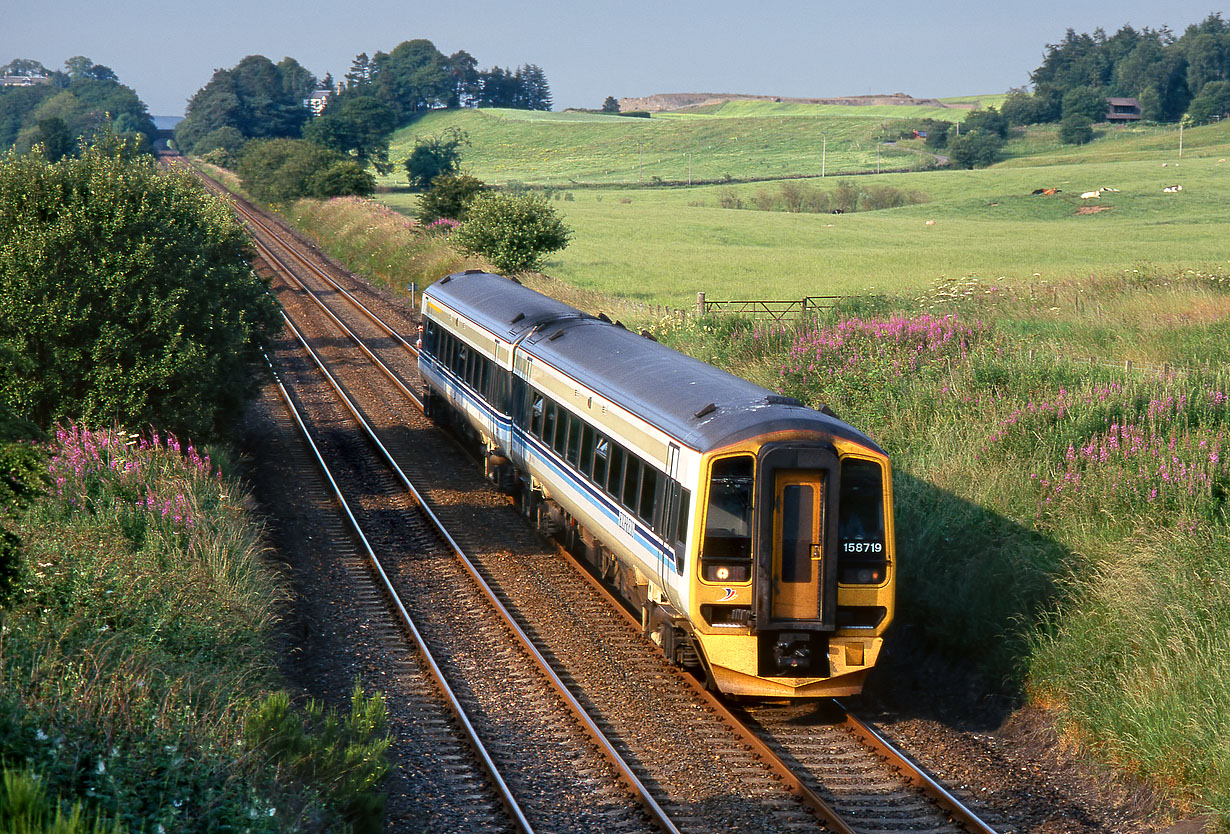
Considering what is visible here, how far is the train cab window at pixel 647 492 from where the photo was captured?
1197 centimetres

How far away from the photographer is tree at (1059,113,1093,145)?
124m

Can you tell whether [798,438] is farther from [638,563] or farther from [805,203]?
[805,203]

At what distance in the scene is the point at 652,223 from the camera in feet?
224

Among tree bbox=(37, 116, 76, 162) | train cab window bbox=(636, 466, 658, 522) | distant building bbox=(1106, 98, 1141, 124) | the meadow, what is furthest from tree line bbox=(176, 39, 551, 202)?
distant building bbox=(1106, 98, 1141, 124)

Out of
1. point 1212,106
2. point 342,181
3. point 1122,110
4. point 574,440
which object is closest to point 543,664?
point 574,440

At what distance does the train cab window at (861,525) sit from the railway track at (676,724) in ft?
4.79

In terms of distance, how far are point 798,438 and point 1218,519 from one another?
485 centimetres

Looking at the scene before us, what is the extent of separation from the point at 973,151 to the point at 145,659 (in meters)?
114

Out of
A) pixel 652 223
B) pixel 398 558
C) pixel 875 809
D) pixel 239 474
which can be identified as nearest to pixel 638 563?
pixel 875 809

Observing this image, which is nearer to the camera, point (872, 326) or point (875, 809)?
point (875, 809)

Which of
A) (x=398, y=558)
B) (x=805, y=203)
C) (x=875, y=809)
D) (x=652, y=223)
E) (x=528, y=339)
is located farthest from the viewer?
(x=805, y=203)

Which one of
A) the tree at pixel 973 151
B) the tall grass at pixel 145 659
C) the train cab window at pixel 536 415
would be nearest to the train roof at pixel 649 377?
the train cab window at pixel 536 415

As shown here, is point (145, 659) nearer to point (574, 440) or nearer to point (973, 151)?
point (574, 440)

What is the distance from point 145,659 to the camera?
8.92m
